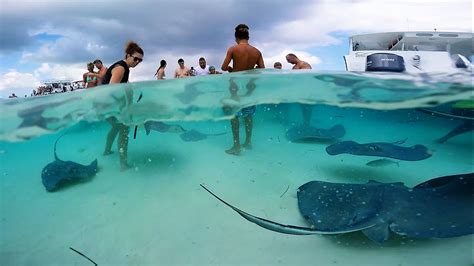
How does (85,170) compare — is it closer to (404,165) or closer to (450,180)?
(450,180)

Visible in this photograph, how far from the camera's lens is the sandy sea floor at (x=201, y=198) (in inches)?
160

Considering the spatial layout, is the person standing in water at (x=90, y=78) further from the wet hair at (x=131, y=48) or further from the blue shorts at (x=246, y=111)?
the blue shorts at (x=246, y=111)

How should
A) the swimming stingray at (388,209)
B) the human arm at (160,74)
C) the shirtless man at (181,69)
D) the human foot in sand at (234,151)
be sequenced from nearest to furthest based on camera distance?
1. the swimming stingray at (388,209)
2. the human foot in sand at (234,151)
3. the human arm at (160,74)
4. the shirtless man at (181,69)

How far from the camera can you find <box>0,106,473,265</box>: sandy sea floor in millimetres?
4066

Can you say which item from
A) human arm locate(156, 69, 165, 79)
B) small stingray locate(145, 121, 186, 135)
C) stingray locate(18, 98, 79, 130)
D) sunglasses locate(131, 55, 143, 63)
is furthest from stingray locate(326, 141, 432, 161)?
human arm locate(156, 69, 165, 79)

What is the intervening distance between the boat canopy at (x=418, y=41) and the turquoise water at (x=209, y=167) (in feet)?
16.0

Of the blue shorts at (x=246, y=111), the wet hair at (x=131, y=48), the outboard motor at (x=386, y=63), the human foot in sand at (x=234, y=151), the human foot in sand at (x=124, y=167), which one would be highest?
the wet hair at (x=131, y=48)

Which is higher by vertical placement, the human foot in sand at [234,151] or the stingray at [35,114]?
the stingray at [35,114]

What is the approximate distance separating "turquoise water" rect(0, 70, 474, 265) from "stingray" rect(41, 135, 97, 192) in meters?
0.13

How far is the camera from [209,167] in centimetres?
636

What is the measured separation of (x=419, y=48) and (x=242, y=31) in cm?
876

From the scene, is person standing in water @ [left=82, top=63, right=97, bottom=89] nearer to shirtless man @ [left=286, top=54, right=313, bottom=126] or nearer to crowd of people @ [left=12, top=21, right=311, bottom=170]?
crowd of people @ [left=12, top=21, right=311, bottom=170]

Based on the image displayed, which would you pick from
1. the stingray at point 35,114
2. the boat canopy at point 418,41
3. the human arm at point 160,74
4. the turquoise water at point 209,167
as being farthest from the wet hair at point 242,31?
the boat canopy at point 418,41

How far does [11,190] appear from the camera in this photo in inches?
244
